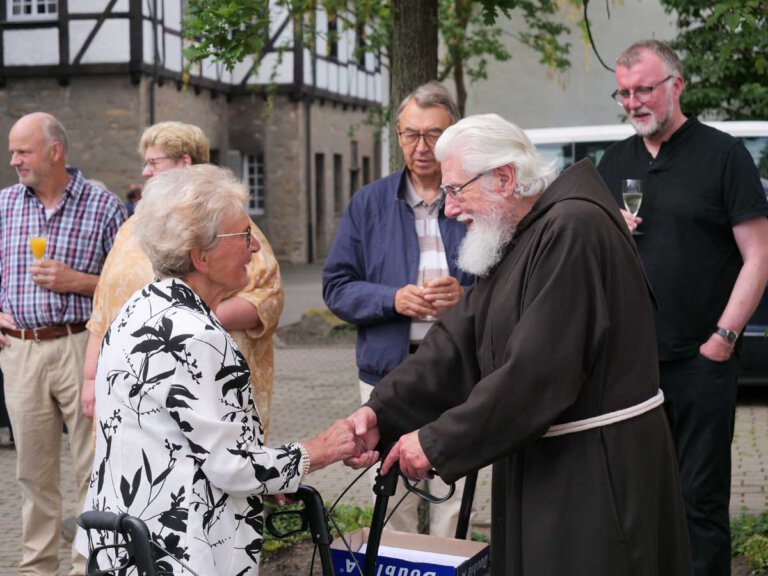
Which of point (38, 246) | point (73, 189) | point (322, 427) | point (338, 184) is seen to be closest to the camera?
point (38, 246)

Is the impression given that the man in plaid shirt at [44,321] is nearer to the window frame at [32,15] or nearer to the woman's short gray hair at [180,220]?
the woman's short gray hair at [180,220]

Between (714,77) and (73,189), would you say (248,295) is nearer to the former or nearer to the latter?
(73,189)

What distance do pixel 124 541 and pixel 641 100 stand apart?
8.43 ft

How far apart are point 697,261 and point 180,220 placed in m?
2.19

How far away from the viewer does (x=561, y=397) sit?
344 cm

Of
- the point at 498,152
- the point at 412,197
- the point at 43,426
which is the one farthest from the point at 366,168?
the point at 498,152

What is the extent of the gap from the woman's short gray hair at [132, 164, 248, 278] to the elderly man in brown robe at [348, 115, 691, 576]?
2.38 ft

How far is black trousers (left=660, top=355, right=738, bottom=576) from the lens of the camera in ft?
16.2

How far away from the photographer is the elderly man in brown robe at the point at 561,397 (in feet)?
11.4

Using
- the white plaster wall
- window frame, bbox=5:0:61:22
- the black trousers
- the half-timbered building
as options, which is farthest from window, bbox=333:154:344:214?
the black trousers

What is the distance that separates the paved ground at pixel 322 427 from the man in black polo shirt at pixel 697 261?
2154mm

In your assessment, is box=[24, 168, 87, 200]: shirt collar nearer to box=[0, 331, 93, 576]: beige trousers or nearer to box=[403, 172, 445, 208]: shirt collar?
box=[0, 331, 93, 576]: beige trousers

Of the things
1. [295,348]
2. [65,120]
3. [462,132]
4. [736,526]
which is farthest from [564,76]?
[462,132]

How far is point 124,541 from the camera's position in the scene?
11.5 ft
